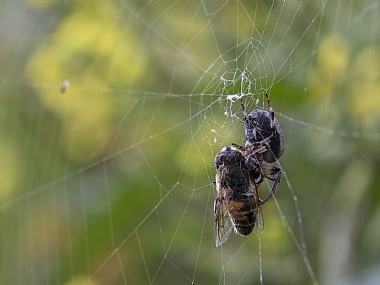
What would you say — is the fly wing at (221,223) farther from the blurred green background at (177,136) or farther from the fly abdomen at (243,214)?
the blurred green background at (177,136)

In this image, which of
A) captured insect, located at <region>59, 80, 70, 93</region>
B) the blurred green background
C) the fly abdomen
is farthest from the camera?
captured insect, located at <region>59, 80, 70, 93</region>

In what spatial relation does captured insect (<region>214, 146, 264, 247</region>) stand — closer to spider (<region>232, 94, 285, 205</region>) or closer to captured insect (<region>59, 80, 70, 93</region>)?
spider (<region>232, 94, 285, 205</region>)

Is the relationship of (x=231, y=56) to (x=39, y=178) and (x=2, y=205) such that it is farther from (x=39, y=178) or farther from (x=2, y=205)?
(x=2, y=205)

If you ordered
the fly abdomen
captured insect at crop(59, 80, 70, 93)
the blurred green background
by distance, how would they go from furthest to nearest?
captured insect at crop(59, 80, 70, 93), the blurred green background, the fly abdomen

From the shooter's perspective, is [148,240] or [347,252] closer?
[347,252]

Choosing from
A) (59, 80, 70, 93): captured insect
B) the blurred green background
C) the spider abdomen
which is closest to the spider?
the spider abdomen

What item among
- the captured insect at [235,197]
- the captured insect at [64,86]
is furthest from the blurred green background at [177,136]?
the captured insect at [235,197]

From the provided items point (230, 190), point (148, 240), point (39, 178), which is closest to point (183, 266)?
point (148, 240)

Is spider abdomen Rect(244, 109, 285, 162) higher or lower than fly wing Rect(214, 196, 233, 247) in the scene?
higher
